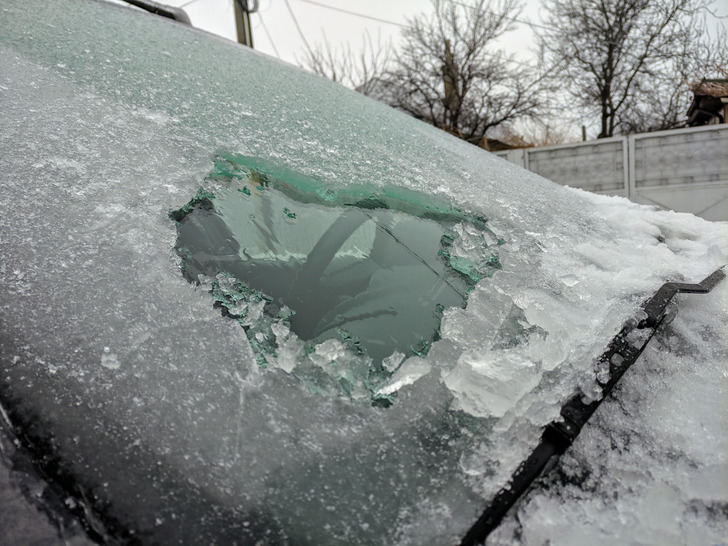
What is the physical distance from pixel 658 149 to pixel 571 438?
8120mm

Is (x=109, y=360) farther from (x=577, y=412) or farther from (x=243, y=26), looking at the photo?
(x=243, y=26)

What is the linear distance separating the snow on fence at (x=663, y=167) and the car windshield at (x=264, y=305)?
7372 millimetres

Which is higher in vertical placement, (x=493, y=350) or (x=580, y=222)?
(x=580, y=222)

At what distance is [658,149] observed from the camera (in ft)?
23.6

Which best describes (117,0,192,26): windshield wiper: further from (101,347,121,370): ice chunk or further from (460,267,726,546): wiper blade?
(460,267,726,546): wiper blade

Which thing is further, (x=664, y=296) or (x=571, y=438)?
(x=664, y=296)

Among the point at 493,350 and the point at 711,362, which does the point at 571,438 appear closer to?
the point at 493,350

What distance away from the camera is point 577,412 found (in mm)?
546

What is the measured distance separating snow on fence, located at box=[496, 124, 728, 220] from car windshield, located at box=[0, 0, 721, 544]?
24.2 ft

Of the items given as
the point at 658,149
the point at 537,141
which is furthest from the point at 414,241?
the point at 537,141

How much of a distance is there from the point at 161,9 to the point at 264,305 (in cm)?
123

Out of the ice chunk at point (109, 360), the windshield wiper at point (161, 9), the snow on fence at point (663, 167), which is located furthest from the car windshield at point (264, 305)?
the snow on fence at point (663, 167)

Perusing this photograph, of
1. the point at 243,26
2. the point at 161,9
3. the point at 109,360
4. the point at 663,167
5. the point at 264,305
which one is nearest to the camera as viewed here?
the point at 109,360

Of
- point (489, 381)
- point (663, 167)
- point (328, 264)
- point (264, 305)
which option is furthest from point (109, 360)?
point (663, 167)
